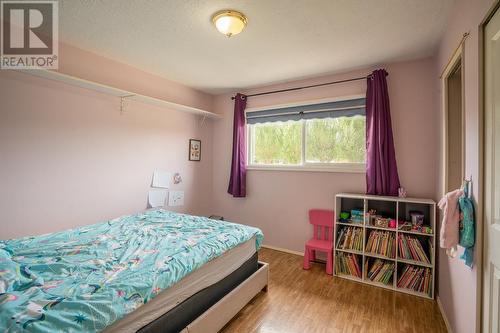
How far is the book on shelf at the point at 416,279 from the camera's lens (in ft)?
7.82

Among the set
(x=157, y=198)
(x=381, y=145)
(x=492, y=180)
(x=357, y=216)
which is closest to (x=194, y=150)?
(x=157, y=198)

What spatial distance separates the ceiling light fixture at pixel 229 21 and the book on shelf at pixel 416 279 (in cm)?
285

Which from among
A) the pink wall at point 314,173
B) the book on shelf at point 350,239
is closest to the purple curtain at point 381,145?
the pink wall at point 314,173

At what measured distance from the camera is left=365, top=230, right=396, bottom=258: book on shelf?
8.50ft

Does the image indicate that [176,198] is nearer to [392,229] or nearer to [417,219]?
[392,229]

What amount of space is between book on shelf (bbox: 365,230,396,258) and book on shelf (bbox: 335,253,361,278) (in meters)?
0.20

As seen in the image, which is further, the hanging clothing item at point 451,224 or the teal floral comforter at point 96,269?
the hanging clothing item at point 451,224

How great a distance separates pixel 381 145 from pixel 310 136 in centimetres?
96

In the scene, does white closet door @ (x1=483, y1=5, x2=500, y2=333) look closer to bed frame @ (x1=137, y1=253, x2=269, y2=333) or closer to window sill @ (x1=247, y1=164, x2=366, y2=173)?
bed frame @ (x1=137, y1=253, x2=269, y2=333)

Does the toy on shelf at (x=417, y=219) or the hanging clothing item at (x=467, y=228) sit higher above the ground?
the hanging clothing item at (x=467, y=228)

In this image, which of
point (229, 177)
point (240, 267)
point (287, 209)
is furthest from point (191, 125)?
point (240, 267)

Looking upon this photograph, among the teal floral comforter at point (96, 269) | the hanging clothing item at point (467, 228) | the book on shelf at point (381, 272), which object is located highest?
the hanging clothing item at point (467, 228)

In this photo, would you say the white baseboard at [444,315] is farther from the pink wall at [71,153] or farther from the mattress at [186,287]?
the pink wall at [71,153]

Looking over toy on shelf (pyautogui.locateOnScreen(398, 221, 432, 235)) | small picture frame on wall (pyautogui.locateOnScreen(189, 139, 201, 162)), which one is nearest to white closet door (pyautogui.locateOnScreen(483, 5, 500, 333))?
toy on shelf (pyautogui.locateOnScreen(398, 221, 432, 235))
